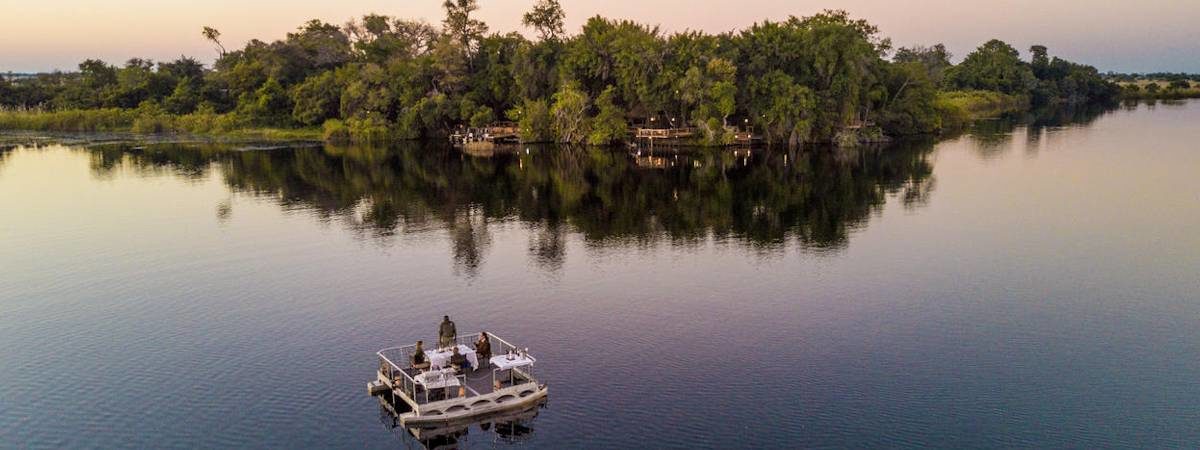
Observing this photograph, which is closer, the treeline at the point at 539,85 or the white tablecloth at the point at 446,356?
the white tablecloth at the point at 446,356

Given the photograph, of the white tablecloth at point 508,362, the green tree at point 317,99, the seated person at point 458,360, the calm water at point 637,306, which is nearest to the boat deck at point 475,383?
the seated person at point 458,360

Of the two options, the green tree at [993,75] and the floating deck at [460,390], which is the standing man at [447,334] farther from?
the green tree at [993,75]

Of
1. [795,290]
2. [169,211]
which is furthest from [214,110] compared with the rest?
[795,290]

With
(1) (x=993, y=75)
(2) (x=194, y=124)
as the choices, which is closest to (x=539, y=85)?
(2) (x=194, y=124)

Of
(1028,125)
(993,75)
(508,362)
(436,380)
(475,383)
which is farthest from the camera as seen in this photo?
(993,75)

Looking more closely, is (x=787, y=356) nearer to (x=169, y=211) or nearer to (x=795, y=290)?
(x=795, y=290)

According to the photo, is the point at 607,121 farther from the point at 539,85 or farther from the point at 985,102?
the point at 985,102
